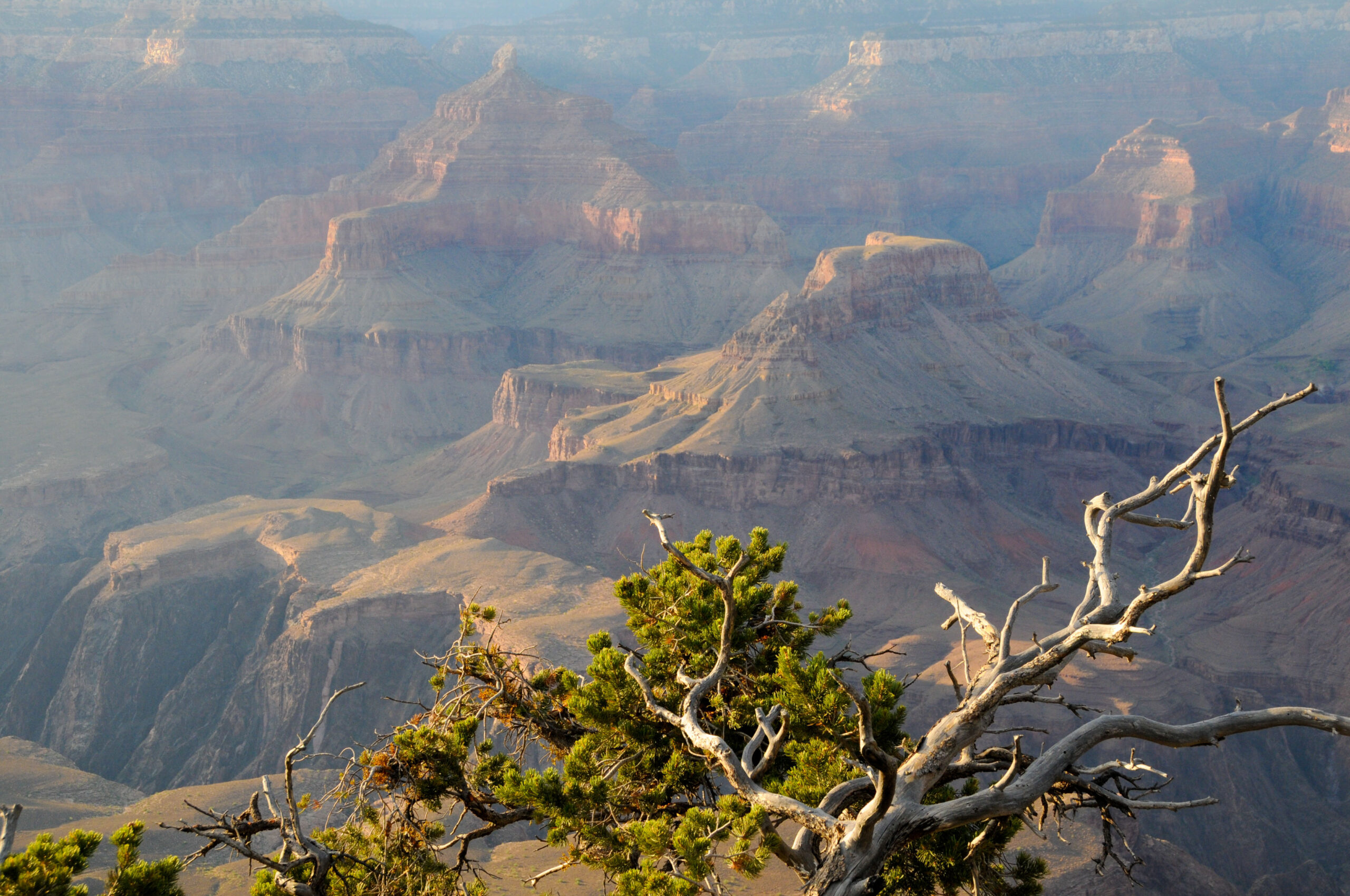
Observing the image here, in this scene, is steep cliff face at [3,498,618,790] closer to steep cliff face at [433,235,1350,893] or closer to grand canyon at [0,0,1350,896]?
grand canyon at [0,0,1350,896]

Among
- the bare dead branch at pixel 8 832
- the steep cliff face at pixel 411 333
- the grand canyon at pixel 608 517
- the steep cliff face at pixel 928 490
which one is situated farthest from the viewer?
the steep cliff face at pixel 411 333

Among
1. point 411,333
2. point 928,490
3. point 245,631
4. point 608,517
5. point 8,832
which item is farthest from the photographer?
point 411,333

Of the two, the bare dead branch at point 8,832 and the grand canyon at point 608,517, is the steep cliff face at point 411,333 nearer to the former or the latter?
the grand canyon at point 608,517

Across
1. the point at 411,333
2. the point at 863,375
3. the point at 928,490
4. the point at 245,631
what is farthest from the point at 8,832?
the point at 411,333

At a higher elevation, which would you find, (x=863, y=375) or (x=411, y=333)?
(x=863, y=375)

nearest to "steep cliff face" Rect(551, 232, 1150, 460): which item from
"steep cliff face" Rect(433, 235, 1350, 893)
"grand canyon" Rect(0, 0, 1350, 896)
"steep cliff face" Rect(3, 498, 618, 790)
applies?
"steep cliff face" Rect(433, 235, 1350, 893)

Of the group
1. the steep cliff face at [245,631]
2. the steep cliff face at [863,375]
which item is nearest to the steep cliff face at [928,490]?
the steep cliff face at [863,375]

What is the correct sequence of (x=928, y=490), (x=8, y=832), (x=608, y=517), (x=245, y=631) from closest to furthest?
(x=8, y=832) < (x=245, y=631) < (x=928, y=490) < (x=608, y=517)

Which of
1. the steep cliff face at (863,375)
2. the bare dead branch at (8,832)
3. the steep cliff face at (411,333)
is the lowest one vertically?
the steep cliff face at (411,333)

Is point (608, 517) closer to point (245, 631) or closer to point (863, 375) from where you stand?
point (863, 375)

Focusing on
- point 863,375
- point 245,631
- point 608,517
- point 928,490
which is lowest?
point 245,631

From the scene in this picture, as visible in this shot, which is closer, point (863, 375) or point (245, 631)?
point (245, 631)

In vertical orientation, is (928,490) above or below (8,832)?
below

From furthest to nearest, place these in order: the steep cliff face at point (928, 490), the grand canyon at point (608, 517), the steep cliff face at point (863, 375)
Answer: the steep cliff face at point (863, 375) < the steep cliff face at point (928, 490) < the grand canyon at point (608, 517)
